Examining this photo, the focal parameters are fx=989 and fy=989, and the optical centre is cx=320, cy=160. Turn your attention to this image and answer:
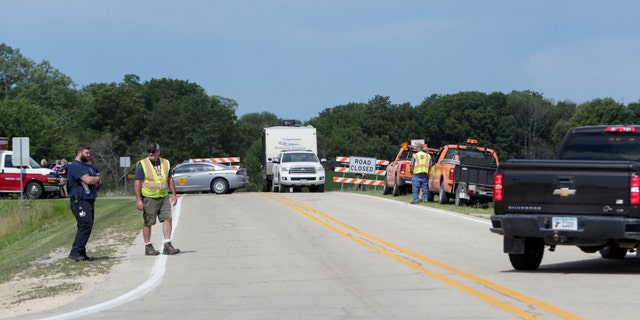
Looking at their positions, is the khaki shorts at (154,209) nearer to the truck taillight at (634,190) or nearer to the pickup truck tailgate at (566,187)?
the pickup truck tailgate at (566,187)

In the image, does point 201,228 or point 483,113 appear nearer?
point 201,228

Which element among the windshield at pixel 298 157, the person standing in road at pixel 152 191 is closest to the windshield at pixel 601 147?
the person standing in road at pixel 152 191

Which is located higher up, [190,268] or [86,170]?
[86,170]

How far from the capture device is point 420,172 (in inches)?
1135

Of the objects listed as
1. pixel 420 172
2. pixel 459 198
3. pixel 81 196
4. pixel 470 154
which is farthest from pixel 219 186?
pixel 81 196

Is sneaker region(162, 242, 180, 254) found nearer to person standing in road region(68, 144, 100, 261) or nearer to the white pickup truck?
person standing in road region(68, 144, 100, 261)

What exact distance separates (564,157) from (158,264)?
248 inches

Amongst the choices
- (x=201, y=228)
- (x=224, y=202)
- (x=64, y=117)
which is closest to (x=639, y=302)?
(x=201, y=228)

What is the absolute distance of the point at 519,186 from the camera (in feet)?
41.8

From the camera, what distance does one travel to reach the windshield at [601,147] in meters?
14.1

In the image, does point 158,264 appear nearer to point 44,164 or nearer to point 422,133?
point 44,164

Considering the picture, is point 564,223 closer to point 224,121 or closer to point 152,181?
point 152,181

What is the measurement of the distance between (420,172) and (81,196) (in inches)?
582

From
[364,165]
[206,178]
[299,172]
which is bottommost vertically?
[206,178]
